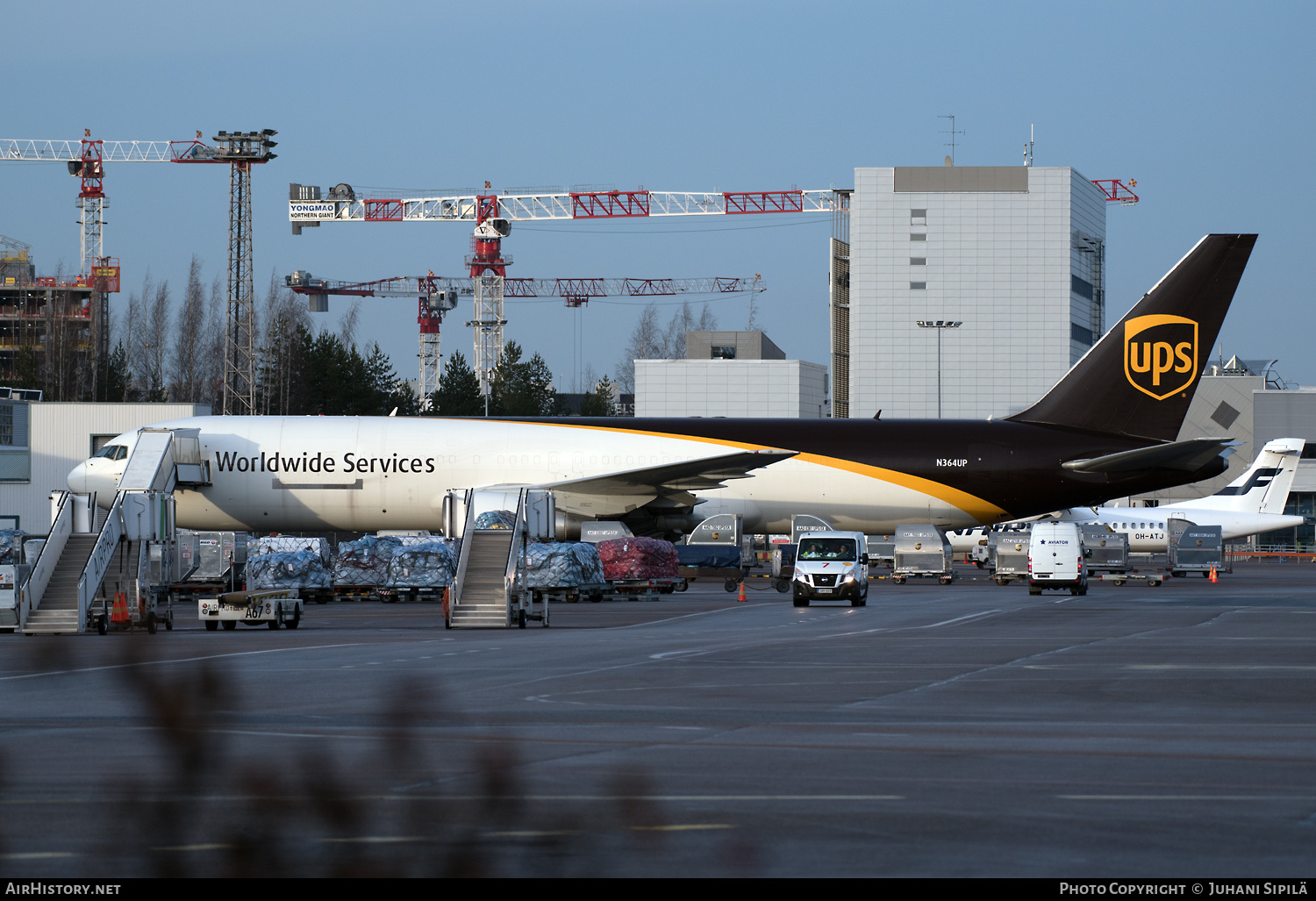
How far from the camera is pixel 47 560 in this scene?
32688 millimetres

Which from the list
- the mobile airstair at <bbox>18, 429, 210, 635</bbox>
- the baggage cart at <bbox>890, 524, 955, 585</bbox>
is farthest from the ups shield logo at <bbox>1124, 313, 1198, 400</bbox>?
the mobile airstair at <bbox>18, 429, 210, 635</bbox>

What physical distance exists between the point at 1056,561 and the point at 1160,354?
1079 cm

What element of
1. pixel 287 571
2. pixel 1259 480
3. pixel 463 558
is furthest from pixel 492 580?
pixel 1259 480

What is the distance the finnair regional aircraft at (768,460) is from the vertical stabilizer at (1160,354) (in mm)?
50

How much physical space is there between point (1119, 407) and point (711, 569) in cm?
1626

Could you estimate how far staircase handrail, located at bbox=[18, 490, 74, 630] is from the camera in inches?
1229

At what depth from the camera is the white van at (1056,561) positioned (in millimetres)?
47125

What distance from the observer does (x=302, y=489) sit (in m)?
51.5

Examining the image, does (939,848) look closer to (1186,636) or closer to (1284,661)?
(1284,661)

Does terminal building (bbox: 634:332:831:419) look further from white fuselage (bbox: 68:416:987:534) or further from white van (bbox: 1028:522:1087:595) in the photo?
white van (bbox: 1028:522:1087:595)

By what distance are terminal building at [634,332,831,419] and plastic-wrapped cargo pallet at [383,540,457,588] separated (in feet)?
258

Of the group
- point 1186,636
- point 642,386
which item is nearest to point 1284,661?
point 1186,636

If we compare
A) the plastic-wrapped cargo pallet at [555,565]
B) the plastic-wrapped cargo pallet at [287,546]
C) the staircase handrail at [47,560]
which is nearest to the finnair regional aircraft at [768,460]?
the plastic-wrapped cargo pallet at [555,565]

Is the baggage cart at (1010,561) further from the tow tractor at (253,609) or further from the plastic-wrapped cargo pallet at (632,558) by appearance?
the tow tractor at (253,609)
